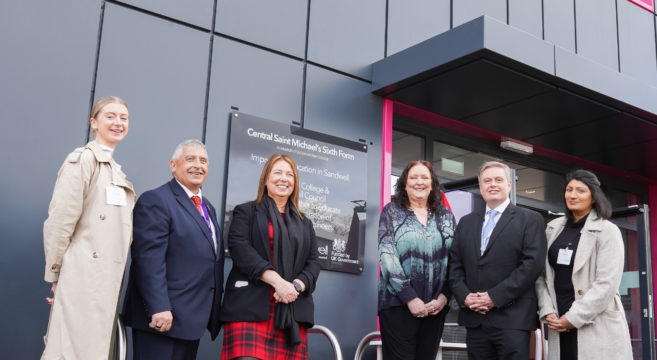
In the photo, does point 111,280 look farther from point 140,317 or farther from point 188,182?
point 188,182

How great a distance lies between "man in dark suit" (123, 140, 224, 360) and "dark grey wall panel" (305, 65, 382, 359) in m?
1.64

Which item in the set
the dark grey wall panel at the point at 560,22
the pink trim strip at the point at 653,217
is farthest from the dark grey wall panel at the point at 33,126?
the pink trim strip at the point at 653,217

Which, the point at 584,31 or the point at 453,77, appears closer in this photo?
the point at 453,77

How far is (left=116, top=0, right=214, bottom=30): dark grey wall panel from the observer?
477 cm

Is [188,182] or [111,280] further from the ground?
[188,182]

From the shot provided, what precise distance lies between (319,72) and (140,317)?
9.17ft

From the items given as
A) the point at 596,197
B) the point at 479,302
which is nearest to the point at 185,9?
the point at 479,302

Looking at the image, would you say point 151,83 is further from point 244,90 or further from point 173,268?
point 173,268

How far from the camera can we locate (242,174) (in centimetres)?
497

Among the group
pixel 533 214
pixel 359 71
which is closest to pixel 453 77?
pixel 359 71

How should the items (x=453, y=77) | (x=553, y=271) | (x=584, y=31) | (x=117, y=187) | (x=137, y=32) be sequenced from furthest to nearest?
(x=584, y=31) → (x=453, y=77) → (x=137, y=32) → (x=553, y=271) → (x=117, y=187)

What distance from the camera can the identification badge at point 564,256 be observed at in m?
3.96

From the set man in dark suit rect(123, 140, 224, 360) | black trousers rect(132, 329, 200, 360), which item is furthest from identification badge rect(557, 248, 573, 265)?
black trousers rect(132, 329, 200, 360)

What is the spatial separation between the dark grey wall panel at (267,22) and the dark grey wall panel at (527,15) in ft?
8.34
